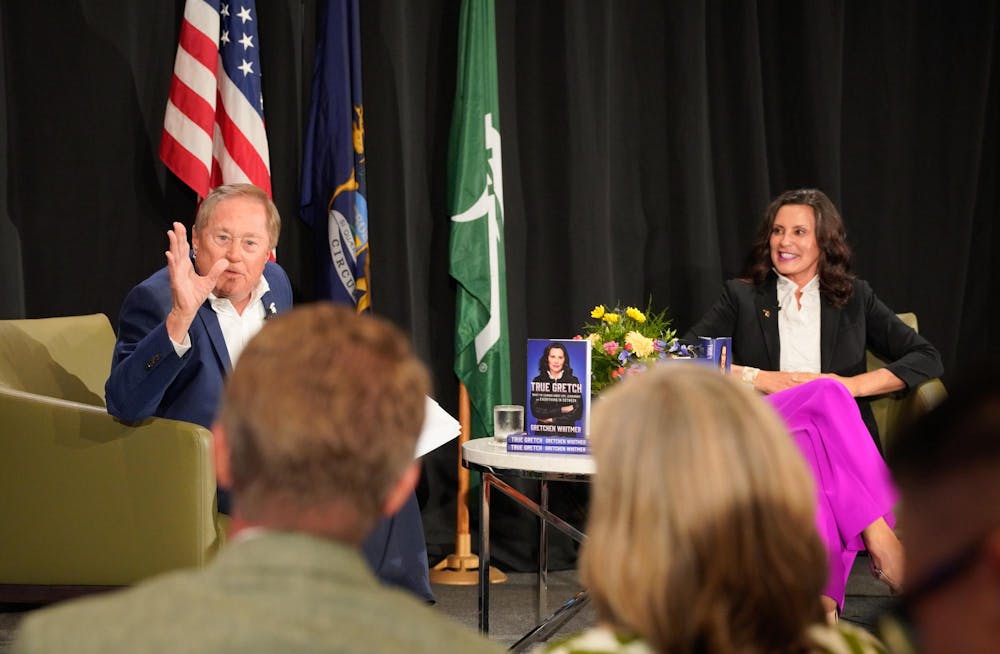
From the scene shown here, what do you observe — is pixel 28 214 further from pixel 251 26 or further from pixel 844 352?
pixel 844 352

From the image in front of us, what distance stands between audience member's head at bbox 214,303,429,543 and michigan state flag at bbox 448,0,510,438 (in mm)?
3469

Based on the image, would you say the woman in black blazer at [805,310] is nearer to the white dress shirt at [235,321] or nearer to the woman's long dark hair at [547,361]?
the woman's long dark hair at [547,361]

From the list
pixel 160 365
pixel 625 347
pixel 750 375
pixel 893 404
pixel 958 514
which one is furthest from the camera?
pixel 893 404

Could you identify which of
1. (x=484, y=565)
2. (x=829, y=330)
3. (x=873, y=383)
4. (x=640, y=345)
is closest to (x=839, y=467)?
(x=640, y=345)

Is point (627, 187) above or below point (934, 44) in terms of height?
below

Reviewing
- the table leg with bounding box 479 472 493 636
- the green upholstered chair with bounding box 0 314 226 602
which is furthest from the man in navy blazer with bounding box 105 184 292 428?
the table leg with bounding box 479 472 493 636

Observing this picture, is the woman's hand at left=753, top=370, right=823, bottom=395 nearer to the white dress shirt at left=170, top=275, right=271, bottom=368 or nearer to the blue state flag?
the blue state flag

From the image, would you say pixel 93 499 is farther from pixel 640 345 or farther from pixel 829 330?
pixel 829 330

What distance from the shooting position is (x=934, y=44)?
17.9 feet

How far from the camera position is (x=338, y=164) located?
4.39 m

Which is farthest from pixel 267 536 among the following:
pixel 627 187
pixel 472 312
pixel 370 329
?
pixel 627 187

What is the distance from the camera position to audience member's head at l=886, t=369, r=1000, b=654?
0.85 m

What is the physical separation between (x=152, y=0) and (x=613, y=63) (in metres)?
1.91

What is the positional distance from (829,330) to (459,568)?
1705 mm
